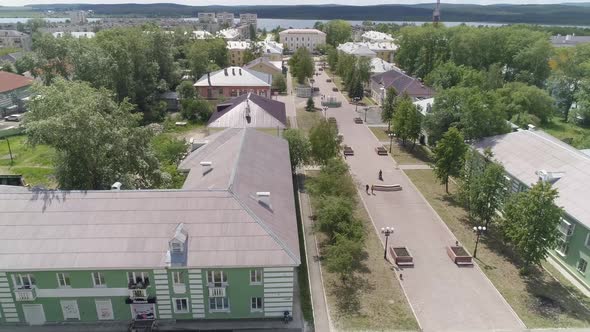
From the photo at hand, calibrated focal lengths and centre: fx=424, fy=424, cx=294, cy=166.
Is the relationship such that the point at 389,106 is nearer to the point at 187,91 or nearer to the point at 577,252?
the point at 187,91

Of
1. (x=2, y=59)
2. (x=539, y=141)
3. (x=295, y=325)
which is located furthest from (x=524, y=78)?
(x=2, y=59)

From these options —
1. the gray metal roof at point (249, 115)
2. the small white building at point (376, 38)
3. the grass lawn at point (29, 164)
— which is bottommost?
the grass lawn at point (29, 164)

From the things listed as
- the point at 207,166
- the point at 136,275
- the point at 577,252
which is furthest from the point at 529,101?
the point at 136,275

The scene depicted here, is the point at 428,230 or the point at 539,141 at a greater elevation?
the point at 539,141

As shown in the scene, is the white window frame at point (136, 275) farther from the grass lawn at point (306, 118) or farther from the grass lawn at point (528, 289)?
the grass lawn at point (306, 118)

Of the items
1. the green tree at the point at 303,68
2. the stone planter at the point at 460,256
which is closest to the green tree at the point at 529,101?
the stone planter at the point at 460,256

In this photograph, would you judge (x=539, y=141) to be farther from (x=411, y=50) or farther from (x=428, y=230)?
(x=411, y=50)

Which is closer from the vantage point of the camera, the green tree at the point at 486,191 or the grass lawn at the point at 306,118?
the green tree at the point at 486,191
